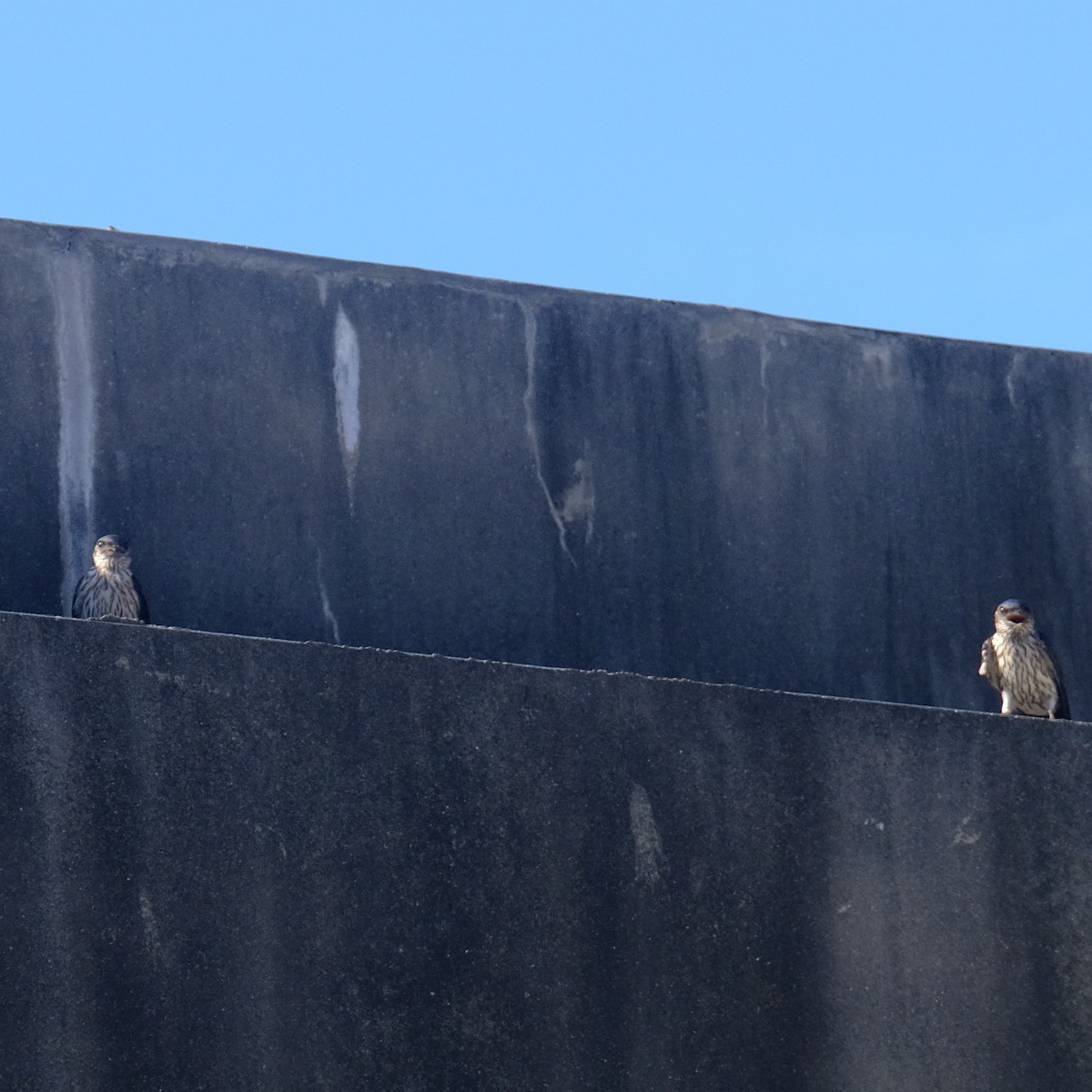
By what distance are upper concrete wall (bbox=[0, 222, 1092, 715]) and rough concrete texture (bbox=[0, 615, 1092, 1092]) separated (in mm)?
2001

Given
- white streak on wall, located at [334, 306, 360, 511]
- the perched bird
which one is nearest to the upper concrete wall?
white streak on wall, located at [334, 306, 360, 511]

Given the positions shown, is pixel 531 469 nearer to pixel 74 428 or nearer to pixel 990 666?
→ pixel 74 428

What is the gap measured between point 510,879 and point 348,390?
8.91 feet

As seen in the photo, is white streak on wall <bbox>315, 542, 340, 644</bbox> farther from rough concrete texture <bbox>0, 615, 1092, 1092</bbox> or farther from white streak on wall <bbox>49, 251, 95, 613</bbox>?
rough concrete texture <bbox>0, 615, 1092, 1092</bbox>

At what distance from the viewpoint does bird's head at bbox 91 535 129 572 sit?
7.56 meters

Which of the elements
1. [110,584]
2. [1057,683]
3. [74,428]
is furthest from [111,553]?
[1057,683]

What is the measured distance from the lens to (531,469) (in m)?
8.17

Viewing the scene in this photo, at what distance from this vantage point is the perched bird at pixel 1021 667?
8.18 m

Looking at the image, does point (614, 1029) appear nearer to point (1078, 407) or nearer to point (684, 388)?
point (684, 388)

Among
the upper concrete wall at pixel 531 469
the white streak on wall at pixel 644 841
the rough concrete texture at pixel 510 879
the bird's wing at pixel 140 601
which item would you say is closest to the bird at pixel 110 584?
the bird's wing at pixel 140 601

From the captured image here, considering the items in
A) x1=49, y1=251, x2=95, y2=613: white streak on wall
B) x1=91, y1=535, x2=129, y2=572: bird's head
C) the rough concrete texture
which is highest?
x1=49, y1=251, x2=95, y2=613: white streak on wall

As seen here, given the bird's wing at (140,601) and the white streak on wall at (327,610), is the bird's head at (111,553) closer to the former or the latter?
the bird's wing at (140,601)

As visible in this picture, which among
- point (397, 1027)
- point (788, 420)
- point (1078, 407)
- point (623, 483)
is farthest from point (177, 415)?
point (1078, 407)

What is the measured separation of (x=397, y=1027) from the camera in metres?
5.66
